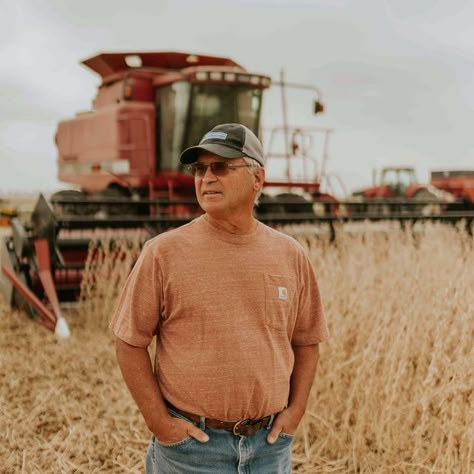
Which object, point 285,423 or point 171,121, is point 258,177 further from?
point 171,121

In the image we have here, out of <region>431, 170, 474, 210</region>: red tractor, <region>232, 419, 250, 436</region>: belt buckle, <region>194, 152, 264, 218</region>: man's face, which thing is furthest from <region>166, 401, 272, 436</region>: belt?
<region>431, 170, 474, 210</region>: red tractor

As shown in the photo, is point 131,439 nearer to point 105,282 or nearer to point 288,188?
point 105,282

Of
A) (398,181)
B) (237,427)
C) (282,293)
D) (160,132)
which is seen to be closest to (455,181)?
(398,181)

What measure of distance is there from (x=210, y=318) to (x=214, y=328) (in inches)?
1.1

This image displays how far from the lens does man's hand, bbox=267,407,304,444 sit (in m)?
1.72

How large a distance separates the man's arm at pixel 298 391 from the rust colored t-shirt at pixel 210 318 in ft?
0.22

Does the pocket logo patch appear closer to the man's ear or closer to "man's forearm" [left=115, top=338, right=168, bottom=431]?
the man's ear

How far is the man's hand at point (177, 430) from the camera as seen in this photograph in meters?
1.64

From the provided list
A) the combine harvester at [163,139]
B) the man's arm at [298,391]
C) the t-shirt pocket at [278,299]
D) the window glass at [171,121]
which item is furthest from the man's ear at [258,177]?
the window glass at [171,121]

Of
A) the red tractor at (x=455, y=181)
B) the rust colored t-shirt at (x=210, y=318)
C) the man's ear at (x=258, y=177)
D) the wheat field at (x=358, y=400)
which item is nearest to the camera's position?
the rust colored t-shirt at (x=210, y=318)

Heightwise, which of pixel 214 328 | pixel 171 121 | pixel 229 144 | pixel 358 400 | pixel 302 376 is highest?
pixel 171 121

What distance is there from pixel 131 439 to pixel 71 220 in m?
2.89

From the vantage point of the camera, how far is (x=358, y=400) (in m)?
3.17

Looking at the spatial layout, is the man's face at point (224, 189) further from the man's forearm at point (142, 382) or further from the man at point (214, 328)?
the man's forearm at point (142, 382)
